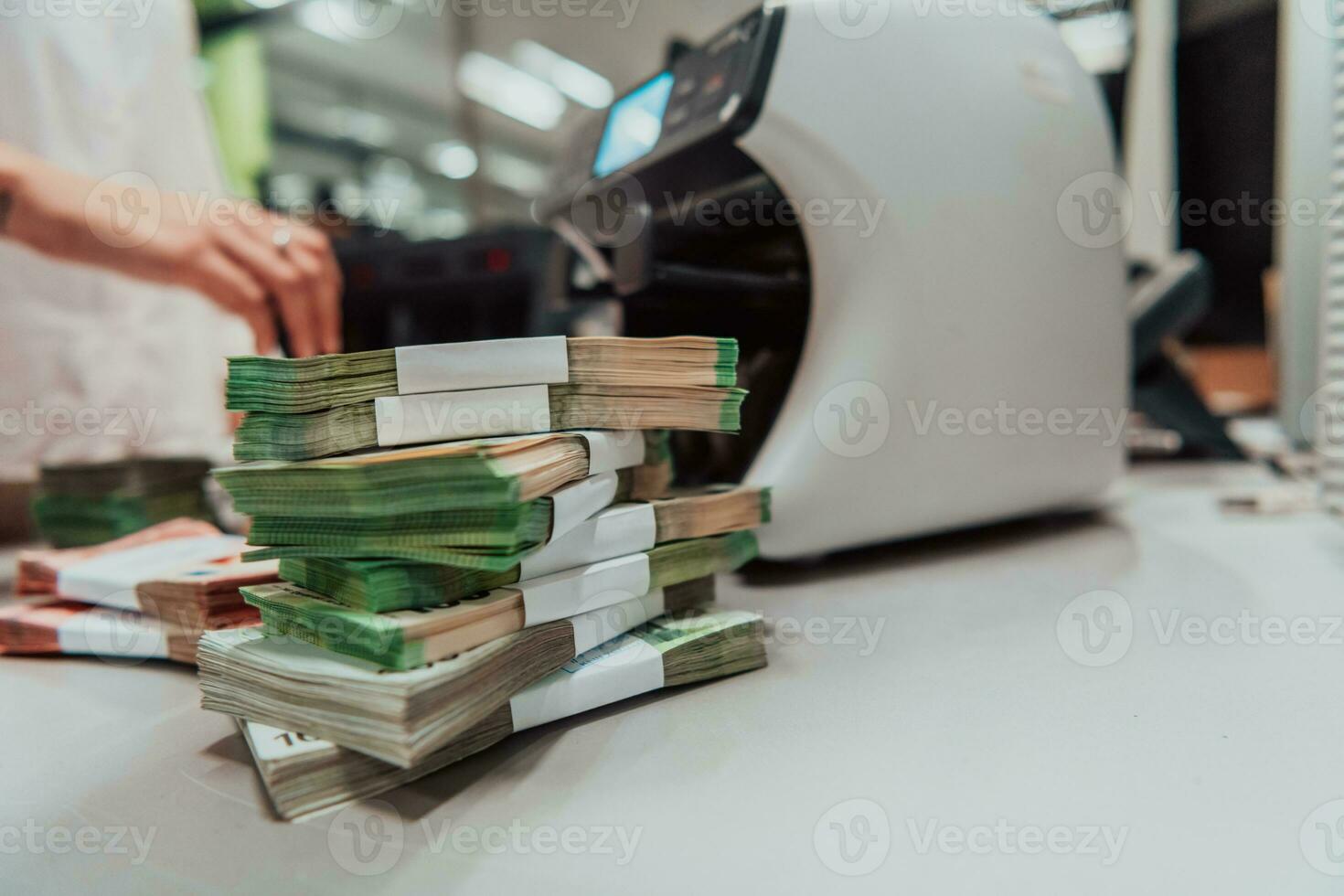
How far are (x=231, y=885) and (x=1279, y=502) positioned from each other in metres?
1.10

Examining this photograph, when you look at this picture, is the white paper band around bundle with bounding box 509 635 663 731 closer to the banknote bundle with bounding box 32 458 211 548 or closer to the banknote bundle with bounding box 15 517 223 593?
the banknote bundle with bounding box 15 517 223 593

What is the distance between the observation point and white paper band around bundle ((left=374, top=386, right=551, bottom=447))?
0.41 m

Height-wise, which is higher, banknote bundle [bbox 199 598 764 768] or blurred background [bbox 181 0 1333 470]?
blurred background [bbox 181 0 1333 470]

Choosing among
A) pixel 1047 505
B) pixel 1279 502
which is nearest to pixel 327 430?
pixel 1047 505

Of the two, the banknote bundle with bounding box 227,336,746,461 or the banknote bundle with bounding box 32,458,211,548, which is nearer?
the banknote bundle with bounding box 227,336,746,461

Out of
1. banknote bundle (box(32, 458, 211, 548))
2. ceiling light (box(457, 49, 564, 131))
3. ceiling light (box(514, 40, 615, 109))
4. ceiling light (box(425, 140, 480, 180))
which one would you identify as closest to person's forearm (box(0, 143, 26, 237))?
banknote bundle (box(32, 458, 211, 548))

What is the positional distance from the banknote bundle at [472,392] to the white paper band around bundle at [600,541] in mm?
54

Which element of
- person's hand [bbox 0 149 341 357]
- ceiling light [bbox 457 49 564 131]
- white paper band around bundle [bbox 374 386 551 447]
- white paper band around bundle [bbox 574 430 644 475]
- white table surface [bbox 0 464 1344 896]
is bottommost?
white table surface [bbox 0 464 1344 896]

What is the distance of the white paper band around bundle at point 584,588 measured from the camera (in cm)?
39

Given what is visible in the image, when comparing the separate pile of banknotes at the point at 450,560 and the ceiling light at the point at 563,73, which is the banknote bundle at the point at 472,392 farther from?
the ceiling light at the point at 563,73

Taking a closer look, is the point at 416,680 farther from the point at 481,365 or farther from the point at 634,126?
the point at 634,126

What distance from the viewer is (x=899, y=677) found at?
1.49 feet

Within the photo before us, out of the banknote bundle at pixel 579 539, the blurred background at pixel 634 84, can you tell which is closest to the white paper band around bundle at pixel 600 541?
the banknote bundle at pixel 579 539

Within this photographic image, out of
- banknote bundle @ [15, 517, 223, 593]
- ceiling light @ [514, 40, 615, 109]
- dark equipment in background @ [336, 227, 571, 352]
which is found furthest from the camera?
ceiling light @ [514, 40, 615, 109]
